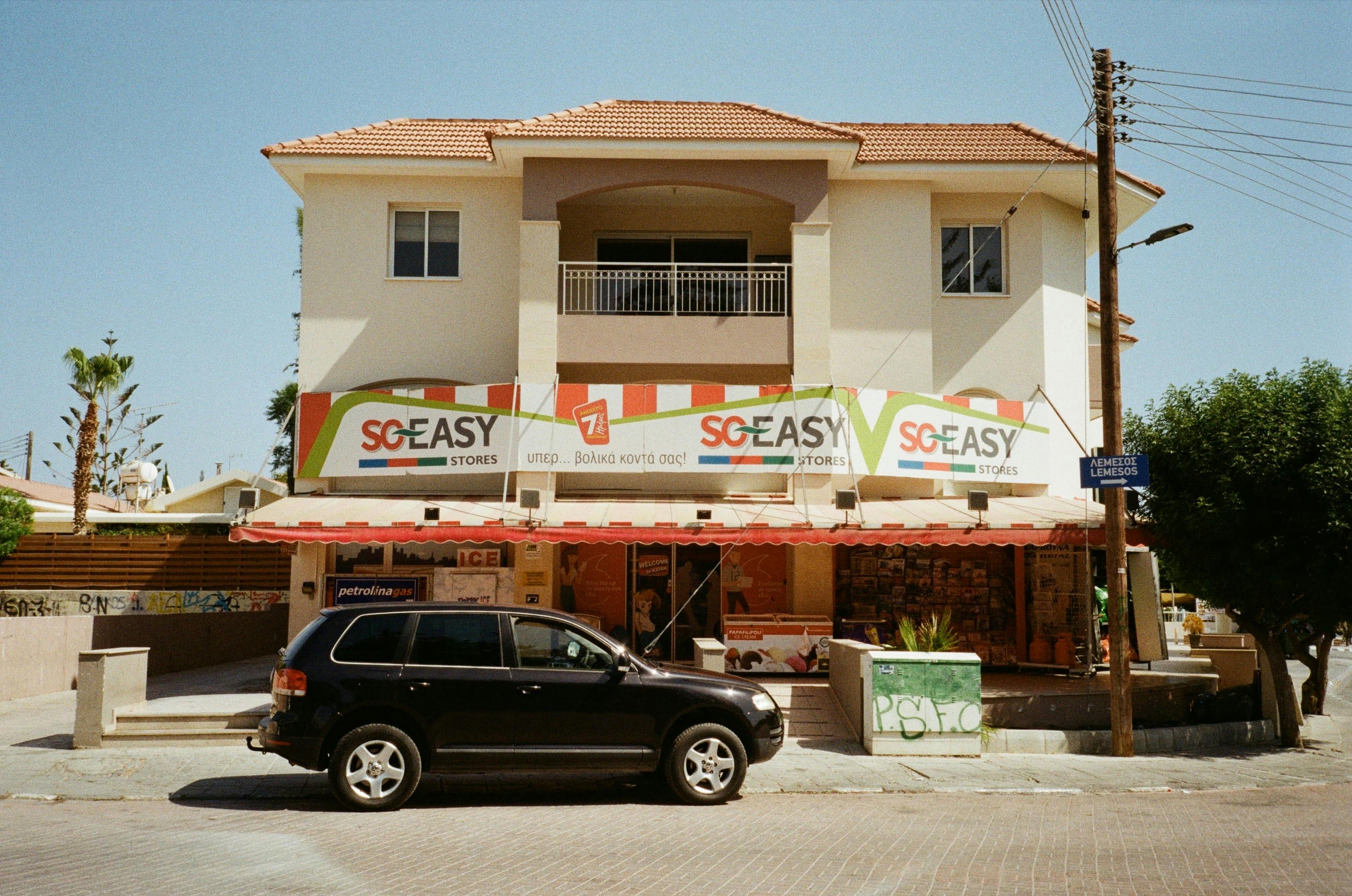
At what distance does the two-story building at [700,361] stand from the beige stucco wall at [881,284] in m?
0.05

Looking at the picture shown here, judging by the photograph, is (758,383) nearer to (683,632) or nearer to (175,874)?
(683,632)

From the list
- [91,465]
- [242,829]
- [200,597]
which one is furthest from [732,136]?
[91,465]

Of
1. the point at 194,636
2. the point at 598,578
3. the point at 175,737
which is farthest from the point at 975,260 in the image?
the point at 194,636

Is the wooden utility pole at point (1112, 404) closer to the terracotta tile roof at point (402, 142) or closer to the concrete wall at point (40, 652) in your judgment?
the terracotta tile roof at point (402, 142)

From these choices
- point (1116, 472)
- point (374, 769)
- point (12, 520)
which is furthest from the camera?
point (12, 520)

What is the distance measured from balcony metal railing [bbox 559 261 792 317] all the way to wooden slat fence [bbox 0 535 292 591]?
31.2 feet

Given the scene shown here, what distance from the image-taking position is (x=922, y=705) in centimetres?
1277

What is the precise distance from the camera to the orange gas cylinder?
1825 cm

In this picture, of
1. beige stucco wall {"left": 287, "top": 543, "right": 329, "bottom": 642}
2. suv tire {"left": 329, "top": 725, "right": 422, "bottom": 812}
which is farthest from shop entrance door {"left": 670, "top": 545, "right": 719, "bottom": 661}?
suv tire {"left": 329, "top": 725, "right": 422, "bottom": 812}

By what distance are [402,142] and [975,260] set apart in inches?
428

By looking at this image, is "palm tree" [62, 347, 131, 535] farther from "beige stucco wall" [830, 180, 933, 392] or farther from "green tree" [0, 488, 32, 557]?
"beige stucco wall" [830, 180, 933, 392]

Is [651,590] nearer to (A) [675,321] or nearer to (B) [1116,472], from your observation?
(A) [675,321]

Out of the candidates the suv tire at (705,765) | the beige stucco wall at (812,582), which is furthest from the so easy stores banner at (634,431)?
the suv tire at (705,765)

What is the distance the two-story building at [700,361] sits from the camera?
58.6 feet
